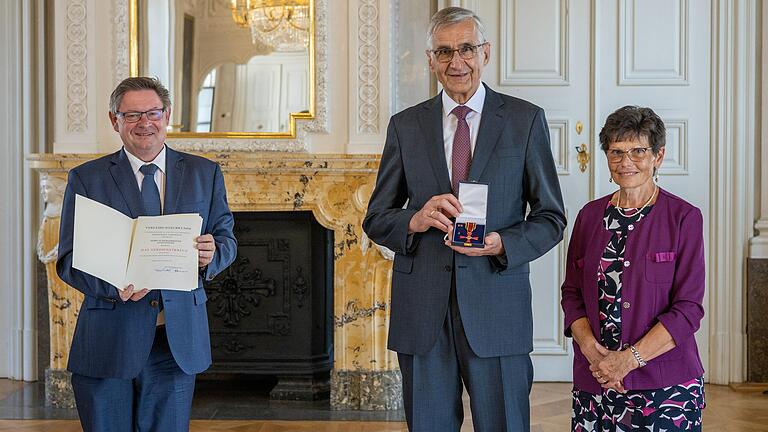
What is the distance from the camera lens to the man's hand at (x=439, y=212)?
2280 millimetres

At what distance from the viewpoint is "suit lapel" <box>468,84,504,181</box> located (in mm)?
2408

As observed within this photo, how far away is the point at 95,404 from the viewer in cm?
250

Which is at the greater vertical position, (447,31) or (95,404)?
(447,31)

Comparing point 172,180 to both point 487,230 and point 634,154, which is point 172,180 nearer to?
point 487,230

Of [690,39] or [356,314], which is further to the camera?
[690,39]

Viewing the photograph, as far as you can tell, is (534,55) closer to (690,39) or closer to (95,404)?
(690,39)

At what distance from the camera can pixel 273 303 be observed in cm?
489

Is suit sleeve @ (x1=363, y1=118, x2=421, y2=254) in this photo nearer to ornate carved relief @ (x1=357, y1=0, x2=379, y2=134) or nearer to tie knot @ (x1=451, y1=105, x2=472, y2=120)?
tie knot @ (x1=451, y1=105, x2=472, y2=120)

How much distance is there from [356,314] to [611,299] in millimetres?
2296

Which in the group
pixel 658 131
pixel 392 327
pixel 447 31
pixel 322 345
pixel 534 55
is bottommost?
pixel 322 345

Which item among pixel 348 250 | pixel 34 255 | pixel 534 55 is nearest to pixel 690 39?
pixel 534 55

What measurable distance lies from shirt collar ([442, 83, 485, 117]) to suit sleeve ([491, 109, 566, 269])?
0.15m

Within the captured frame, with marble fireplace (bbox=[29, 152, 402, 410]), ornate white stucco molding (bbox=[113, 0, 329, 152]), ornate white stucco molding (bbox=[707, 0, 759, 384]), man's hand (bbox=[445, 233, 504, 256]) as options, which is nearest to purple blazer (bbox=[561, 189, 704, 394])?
man's hand (bbox=[445, 233, 504, 256])

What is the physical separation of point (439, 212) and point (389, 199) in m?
0.29
